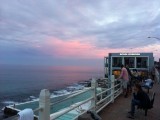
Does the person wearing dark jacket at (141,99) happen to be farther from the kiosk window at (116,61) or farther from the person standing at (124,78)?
the kiosk window at (116,61)

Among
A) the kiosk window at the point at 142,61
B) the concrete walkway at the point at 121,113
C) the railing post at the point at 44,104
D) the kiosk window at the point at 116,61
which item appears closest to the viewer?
the railing post at the point at 44,104

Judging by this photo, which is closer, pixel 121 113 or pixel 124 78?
pixel 121 113

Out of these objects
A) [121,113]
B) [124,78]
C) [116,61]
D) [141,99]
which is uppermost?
[116,61]

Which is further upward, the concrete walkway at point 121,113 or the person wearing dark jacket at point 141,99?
the person wearing dark jacket at point 141,99

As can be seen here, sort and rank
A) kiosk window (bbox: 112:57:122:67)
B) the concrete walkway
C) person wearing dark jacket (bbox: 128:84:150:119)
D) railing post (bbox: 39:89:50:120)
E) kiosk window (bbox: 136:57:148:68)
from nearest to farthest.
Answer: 1. railing post (bbox: 39:89:50:120)
2. person wearing dark jacket (bbox: 128:84:150:119)
3. the concrete walkway
4. kiosk window (bbox: 136:57:148:68)
5. kiosk window (bbox: 112:57:122:67)

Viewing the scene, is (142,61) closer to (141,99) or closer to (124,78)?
(124,78)

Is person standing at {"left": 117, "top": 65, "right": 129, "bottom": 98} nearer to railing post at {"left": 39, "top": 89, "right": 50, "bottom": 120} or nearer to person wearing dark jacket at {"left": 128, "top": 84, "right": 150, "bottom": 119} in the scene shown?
person wearing dark jacket at {"left": 128, "top": 84, "right": 150, "bottom": 119}

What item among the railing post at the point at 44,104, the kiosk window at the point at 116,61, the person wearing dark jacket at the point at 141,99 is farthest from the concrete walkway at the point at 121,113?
the kiosk window at the point at 116,61

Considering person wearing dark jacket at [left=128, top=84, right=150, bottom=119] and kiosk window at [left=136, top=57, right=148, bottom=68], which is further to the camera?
kiosk window at [left=136, top=57, right=148, bottom=68]

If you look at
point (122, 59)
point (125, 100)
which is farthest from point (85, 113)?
point (122, 59)

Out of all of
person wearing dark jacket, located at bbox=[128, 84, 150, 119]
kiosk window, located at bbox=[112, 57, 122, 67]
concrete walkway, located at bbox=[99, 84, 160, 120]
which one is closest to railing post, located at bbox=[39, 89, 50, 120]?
concrete walkway, located at bbox=[99, 84, 160, 120]

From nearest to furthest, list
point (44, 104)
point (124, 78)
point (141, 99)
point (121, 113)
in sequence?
point (44, 104)
point (141, 99)
point (121, 113)
point (124, 78)

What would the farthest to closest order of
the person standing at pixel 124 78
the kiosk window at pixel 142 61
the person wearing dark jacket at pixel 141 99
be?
1. the kiosk window at pixel 142 61
2. the person standing at pixel 124 78
3. the person wearing dark jacket at pixel 141 99

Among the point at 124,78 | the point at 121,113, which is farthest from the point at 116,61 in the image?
the point at 121,113
